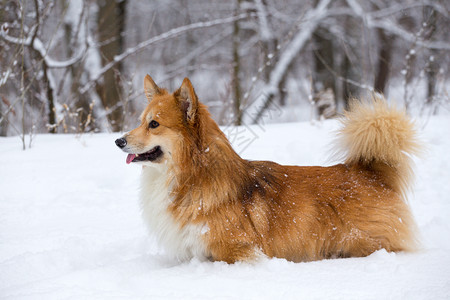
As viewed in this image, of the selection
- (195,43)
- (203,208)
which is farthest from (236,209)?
(195,43)

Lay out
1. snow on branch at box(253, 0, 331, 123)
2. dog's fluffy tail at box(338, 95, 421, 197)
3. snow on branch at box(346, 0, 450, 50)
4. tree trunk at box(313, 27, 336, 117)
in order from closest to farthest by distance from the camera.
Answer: dog's fluffy tail at box(338, 95, 421, 197) → snow on branch at box(253, 0, 331, 123) → snow on branch at box(346, 0, 450, 50) → tree trunk at box(313, 27, 336, 117)

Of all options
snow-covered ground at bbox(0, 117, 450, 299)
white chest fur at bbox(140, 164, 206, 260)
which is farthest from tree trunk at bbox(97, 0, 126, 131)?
white chest fur at bbox(140, 164, 206, 260)

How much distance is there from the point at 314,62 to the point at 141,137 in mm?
14096

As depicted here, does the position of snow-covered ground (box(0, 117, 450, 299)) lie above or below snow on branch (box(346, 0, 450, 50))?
below

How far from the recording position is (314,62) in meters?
16.0

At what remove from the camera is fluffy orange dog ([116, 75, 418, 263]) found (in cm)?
293

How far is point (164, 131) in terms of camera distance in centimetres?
299

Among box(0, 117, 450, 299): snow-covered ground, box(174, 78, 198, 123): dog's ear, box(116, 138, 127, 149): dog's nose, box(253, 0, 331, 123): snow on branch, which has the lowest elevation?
box(0, 117, 450, 299): snow-covered ground

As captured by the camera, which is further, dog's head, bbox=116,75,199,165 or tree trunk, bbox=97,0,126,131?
tree trunk, bbox=97,0,126,131

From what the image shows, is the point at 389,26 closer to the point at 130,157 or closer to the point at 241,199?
the point at 241,199

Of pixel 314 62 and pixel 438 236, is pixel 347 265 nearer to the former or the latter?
pixel 438 236

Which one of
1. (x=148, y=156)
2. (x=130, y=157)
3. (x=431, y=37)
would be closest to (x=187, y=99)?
(x=148, y=156)

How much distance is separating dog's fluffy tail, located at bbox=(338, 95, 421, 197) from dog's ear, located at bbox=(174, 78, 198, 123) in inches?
54.7

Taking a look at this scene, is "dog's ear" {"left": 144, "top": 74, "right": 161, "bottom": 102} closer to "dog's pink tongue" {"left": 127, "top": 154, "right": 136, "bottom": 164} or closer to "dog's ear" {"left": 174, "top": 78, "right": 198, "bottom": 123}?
"dog's ear" {"left": 174, "top": 78, "right": 198, "bottom": 123}
